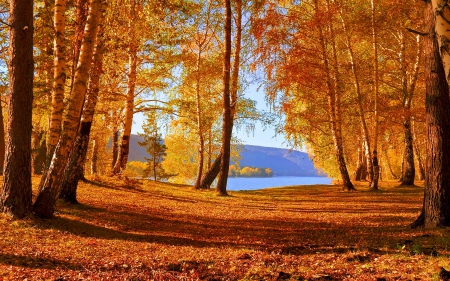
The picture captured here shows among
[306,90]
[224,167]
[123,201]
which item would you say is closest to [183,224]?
[123,201]

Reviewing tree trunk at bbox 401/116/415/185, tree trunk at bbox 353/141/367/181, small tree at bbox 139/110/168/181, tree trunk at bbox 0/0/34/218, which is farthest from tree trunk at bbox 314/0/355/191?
small tree at bbox 139/110/168/181

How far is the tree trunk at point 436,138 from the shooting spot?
27.3ft

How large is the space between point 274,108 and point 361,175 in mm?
17425

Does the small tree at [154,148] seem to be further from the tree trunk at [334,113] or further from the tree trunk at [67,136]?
the tree trunk at [67,136]

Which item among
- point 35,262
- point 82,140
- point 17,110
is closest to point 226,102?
point 82,140

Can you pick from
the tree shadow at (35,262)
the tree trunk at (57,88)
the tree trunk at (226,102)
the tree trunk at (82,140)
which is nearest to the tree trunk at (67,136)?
the tree trunk at (57,88)

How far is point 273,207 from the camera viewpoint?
16.0m

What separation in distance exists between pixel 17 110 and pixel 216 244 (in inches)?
212

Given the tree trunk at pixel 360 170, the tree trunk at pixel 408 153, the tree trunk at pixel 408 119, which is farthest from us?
the tree trunk at pixel 360 170

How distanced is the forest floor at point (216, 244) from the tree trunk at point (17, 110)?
48 cm

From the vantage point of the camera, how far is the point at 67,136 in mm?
8898

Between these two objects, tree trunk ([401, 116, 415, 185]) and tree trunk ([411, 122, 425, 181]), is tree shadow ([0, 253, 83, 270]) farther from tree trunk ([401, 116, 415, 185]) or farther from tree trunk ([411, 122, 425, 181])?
tree trunk ([411, 122, 425, 181])

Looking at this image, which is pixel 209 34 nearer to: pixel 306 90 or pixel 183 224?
pixel 306 90

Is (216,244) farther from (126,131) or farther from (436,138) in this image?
(126,131)
